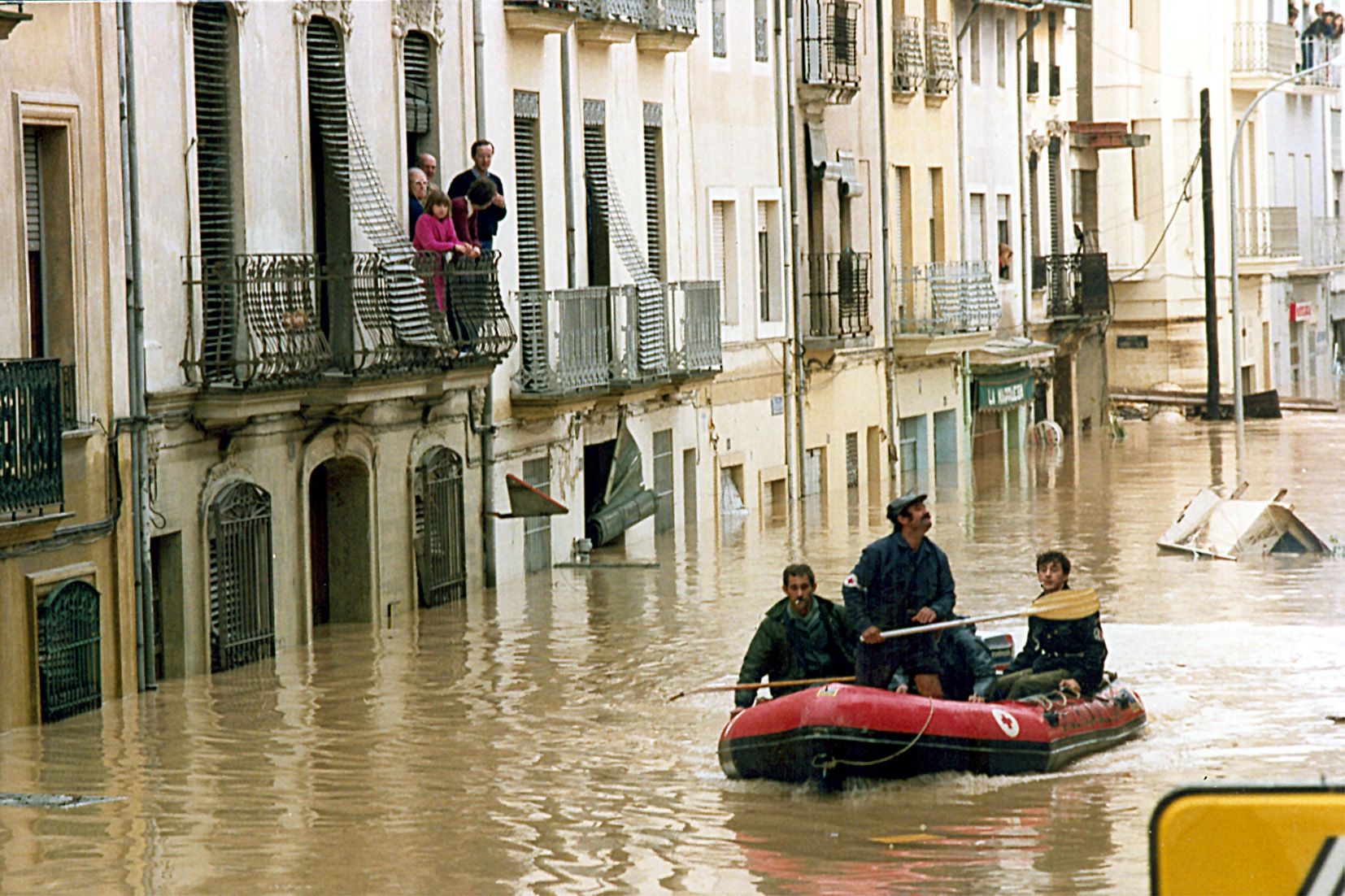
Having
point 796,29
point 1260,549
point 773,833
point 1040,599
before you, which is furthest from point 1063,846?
point 796,29

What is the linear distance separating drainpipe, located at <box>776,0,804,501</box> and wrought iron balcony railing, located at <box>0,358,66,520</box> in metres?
20.6

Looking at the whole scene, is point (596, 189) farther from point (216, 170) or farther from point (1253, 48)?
point (1253, 48)

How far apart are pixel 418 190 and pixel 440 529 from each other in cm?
384

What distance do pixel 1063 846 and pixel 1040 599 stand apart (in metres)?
3.03

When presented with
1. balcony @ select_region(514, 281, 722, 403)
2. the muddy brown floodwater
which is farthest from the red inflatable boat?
balcony @ select_region(514, 281, 722, 403)

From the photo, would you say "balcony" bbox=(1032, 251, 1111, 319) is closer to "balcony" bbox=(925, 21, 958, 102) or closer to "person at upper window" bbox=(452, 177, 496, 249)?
"balcony" bbox=(925, 21, 958, 102)

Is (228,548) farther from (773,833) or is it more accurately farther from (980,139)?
(980,139)

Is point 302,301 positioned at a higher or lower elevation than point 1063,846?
higher

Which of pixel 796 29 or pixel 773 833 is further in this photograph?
pixel 796 29

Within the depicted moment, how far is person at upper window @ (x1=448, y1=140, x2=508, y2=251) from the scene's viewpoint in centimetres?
2398

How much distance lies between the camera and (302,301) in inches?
817

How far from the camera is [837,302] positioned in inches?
1469

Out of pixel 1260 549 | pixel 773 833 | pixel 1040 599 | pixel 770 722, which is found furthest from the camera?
pixel 1260 549

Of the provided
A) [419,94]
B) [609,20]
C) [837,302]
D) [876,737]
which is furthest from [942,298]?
[876,737]
